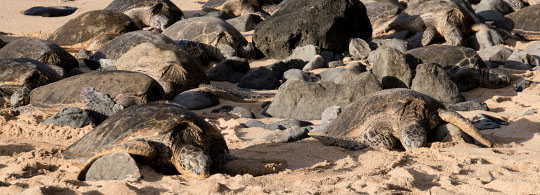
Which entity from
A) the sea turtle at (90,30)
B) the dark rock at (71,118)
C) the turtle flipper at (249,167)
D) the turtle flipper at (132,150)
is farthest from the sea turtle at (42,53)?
the turtle flipper at (249,167)

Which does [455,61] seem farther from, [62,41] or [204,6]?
[204,6]

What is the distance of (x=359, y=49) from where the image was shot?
12766 millimetres

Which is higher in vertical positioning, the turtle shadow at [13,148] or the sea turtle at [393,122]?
the sea turtle at [393,122]

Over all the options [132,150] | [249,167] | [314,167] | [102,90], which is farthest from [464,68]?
[132,150]

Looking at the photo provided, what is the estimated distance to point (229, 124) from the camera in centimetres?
780

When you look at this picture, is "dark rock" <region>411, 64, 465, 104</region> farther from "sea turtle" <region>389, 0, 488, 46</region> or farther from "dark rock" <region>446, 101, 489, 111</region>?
"sea turtle" <region>389, 0, 488, 46</region>

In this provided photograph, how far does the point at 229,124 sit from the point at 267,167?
9.30ft

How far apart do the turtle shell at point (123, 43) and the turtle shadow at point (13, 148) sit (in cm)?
577

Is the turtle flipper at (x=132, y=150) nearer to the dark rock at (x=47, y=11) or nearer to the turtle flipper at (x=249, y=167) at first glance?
the turtle flipper at (x=249, y=167)

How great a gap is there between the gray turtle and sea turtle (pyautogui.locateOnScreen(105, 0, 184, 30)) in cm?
825

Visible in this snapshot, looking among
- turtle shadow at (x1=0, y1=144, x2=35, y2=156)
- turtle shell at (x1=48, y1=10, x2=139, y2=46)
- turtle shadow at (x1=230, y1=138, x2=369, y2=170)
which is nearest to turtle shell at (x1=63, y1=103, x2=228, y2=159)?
turtle shadow at (x1=230, y1=138, x2=369, y2=170)

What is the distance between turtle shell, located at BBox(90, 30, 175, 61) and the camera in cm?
1216

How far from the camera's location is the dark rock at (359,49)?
12.6 meters

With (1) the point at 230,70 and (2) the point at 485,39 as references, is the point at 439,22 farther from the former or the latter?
(1) the point at 230,70
